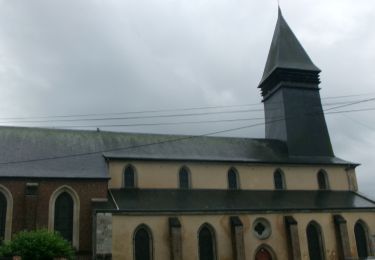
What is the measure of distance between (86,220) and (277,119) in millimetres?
17699

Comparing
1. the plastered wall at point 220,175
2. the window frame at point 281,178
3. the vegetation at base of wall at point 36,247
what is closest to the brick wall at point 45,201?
the plastered wall at point 220,175

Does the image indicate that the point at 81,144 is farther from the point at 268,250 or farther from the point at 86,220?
the point at 268,250

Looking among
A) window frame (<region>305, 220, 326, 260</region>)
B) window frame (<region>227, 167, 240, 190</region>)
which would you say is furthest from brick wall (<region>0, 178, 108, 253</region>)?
window frame (<region>305, 220, 326, 260</region>)

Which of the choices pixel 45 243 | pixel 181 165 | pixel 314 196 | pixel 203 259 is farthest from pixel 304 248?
pixel 45 243

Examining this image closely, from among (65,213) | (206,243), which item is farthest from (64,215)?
(206,243)

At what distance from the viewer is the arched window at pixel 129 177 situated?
1108 inches

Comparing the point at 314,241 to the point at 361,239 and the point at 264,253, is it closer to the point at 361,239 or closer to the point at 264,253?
the point at 361,239

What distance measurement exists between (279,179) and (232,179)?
3.68 metres

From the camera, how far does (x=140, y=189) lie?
91.9 ft

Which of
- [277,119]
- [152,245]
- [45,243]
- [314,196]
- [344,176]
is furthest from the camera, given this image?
[277,119]

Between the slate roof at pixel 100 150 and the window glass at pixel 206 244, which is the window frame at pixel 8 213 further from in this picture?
the window glass at pixel 206 244

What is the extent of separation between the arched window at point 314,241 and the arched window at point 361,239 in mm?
2730

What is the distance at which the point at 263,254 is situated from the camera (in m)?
26.7

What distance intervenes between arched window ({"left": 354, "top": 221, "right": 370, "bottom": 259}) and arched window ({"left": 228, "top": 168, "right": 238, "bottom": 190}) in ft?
27.7
